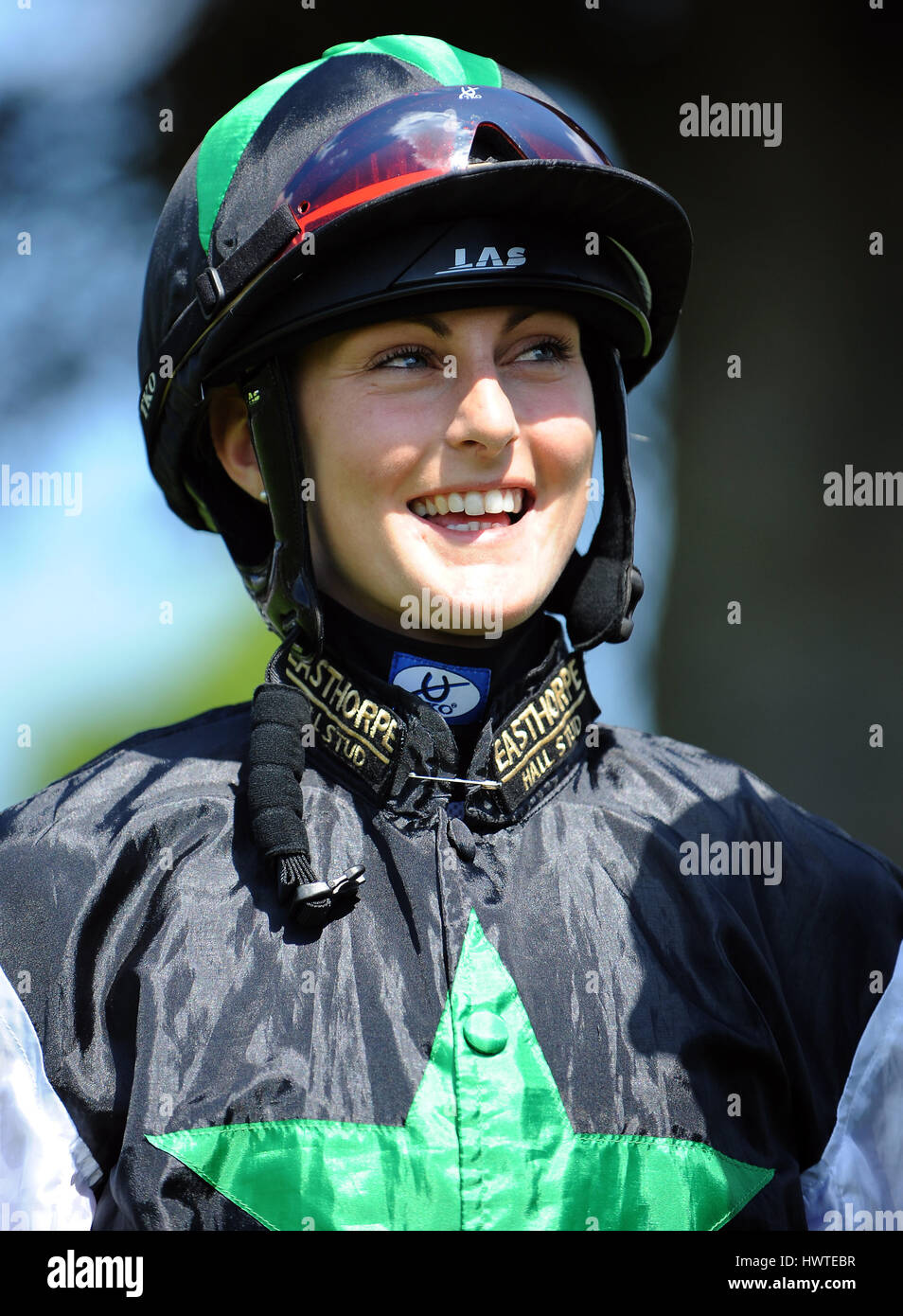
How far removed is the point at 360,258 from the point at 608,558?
720 mm

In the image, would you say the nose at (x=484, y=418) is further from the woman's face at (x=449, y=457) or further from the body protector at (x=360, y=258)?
the body protector at (x=360, y=258)

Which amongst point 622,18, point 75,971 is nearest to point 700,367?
point 622,18

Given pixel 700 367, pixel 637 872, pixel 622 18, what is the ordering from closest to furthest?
pixel 637 872 → pixel 622 18 → pixel 700 367

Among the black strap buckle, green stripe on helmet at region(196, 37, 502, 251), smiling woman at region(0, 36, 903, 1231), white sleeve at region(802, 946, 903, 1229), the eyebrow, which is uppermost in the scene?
green stripe on helmet at region(196, 37, 502, 251)

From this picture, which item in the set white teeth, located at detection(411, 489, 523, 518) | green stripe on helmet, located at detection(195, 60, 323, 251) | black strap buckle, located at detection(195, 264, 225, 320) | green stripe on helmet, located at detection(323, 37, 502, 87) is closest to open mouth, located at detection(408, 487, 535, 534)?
white teeth, located at detection(411, 489, 523, 518)

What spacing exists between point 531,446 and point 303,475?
37 centimetres

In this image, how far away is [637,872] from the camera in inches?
87.6

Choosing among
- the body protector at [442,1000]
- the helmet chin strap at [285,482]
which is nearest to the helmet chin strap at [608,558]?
the body protector at [442,1000]

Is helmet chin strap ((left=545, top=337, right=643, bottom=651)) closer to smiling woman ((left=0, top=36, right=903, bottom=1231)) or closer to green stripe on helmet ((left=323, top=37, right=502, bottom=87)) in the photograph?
smiling woman ((left=0, top=36, right=903, bottom=1231))

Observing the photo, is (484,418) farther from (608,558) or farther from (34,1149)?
(34,1149)

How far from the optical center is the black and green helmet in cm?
222

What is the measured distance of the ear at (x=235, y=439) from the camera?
8.39 ft

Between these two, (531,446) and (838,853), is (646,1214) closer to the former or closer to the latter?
(838,853)
